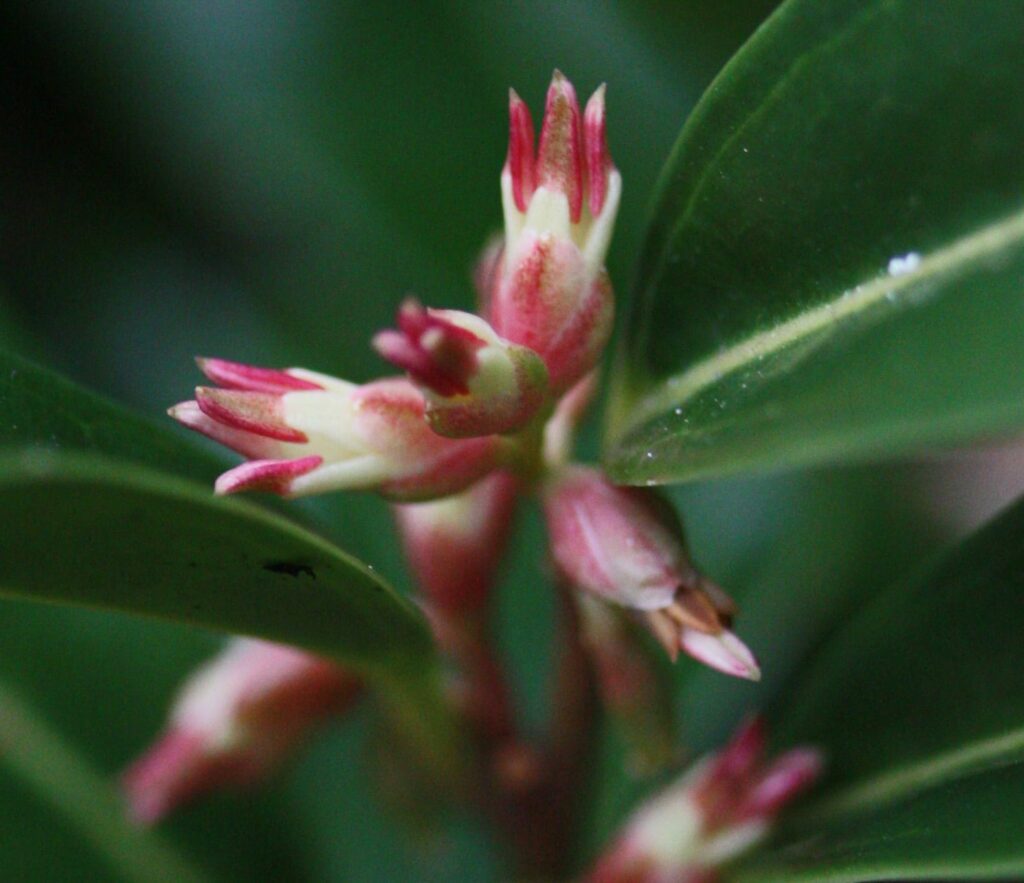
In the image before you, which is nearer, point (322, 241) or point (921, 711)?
point (921, 711)

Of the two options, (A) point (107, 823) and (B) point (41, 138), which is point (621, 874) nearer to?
(A) point (107, 823)

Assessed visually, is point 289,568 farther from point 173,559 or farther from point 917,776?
point 917,776

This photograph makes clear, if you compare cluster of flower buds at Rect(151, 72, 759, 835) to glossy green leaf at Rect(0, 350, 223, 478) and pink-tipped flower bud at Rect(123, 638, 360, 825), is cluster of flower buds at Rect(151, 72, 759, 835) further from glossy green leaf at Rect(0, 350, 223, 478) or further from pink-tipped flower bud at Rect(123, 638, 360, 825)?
pink-tipped flower bud at Rect(123, 638, 360, 825)

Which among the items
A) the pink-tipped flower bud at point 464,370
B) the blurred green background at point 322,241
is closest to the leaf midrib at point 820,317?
the pink-tipped flower bud at point 464,370

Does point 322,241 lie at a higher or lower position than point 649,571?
higher

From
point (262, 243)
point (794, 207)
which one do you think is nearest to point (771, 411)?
point (794, 207)

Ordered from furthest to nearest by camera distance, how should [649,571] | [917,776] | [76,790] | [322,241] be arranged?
[322,241], [76,790], [917,776], [649,571]

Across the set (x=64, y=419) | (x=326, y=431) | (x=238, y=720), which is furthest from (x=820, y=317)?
(x=238, y=720)
